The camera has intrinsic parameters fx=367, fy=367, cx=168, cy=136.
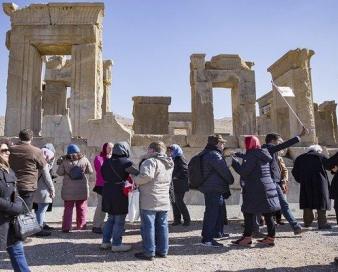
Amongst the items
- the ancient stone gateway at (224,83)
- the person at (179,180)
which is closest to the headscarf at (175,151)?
the person at (179,180)

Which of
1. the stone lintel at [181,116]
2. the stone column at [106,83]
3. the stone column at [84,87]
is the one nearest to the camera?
the stone column at [84,87]

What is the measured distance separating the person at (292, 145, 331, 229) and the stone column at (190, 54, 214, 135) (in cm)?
667

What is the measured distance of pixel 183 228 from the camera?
20.9 ft

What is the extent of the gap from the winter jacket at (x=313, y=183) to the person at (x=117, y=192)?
3323 mm

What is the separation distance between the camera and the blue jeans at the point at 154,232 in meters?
4.33

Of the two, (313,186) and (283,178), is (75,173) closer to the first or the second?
(283,178)

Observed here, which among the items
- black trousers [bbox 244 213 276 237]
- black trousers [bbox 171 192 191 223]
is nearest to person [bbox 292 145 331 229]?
black trousers [bbox 244 213 276 237]

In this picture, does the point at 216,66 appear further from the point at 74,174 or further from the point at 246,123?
the point at 74,174

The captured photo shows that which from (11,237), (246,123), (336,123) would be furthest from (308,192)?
(336,123)

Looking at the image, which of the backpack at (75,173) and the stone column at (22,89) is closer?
the backpack at (75,173)

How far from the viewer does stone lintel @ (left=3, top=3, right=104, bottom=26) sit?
10.9 m

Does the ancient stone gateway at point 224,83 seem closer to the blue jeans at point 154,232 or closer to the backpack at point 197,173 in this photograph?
the backpack at point 197,173

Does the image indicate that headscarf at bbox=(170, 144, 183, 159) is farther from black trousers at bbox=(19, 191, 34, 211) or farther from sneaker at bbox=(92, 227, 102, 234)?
black trousers at bbox=(19, 191, 34, 211)

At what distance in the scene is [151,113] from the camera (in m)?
15.0
